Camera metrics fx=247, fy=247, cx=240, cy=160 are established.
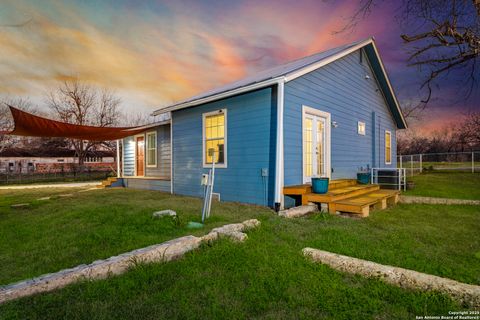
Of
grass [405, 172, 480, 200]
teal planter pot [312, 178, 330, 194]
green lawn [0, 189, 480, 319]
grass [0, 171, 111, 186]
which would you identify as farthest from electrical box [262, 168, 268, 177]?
grass [0, 171, 111, 186]

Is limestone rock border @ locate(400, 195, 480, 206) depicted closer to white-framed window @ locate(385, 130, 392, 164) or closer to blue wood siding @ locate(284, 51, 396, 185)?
blue wood siding @ locate(284, 51, 396, 185)

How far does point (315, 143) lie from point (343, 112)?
6.99ft

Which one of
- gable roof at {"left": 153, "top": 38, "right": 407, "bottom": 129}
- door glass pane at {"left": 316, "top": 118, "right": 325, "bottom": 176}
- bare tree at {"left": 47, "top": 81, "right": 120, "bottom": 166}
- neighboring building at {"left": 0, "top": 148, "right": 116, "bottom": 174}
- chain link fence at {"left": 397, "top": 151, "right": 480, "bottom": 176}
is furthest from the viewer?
neighboring building at {"left": 0, "top": 148, "right": 116, "bottom": 174}

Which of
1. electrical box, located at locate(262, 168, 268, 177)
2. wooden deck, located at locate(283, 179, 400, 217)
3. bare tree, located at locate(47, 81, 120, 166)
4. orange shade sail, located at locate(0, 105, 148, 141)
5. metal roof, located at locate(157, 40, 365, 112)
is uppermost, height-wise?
bare tree, located at locate(47, 81, 120, 166)

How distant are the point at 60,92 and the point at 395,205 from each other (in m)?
29.7

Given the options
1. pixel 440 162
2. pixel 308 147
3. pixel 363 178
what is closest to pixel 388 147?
pixel 363 178

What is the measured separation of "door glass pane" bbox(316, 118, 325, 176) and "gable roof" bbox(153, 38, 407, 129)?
1.68 meters

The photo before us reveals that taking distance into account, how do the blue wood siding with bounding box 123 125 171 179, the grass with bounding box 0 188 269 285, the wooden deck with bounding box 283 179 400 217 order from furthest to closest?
the blue wood siding with bounding box 123 125 171 179 < the wooden deck with bounding box 283 179 400 217 < the grass with bounding box 0 188 269 285

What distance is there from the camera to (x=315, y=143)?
7105 millimetres

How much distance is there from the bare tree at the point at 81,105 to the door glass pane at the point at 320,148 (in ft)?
84.0

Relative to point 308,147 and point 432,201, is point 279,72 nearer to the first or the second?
point 308,147

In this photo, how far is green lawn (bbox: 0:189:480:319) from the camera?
1.93 metres

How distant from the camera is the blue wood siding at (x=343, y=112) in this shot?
20.4 feet

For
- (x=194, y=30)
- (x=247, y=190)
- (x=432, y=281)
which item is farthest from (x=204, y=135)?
(x=432, y=281)
